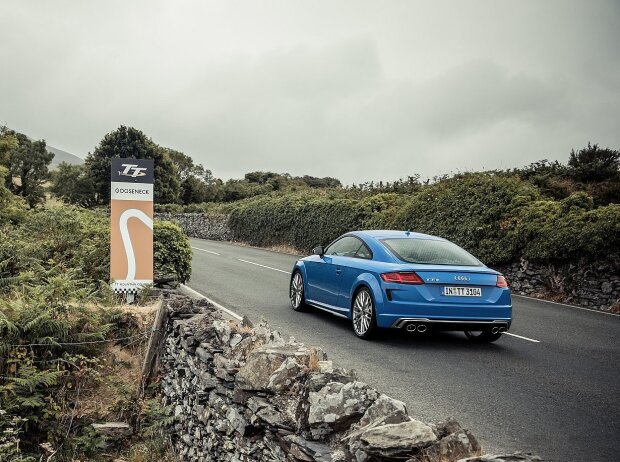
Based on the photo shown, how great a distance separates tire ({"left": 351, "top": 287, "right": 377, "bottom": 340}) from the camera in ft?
27.2

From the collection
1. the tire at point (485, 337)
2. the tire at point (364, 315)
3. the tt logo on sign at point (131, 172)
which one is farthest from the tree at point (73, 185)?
the tire at point (485, 337)

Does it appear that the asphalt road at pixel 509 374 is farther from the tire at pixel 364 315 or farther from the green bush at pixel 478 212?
the green bush at pixel 478 212

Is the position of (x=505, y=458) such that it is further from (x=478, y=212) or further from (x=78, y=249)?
(x=478, y=212)

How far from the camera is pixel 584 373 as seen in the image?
714 centimetres

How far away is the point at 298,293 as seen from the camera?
10.9m

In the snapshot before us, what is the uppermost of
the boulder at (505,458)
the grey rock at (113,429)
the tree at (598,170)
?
the tree at (598,170)

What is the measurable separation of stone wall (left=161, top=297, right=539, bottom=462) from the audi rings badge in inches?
72.7

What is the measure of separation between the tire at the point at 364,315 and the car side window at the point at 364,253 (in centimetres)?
58

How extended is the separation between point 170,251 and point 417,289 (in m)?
5.70

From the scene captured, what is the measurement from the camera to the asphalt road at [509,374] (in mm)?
5004

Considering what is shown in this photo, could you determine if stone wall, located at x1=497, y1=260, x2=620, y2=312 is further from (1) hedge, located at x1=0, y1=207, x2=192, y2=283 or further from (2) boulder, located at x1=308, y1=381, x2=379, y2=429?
(2) boulder, located at x1=308, y1=381, x2=379, y2=429

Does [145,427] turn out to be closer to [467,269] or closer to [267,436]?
[267,436]

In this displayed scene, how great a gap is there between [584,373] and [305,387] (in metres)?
4.24

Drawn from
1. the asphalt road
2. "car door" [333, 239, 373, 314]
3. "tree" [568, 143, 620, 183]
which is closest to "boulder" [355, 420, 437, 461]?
the asphalt road
